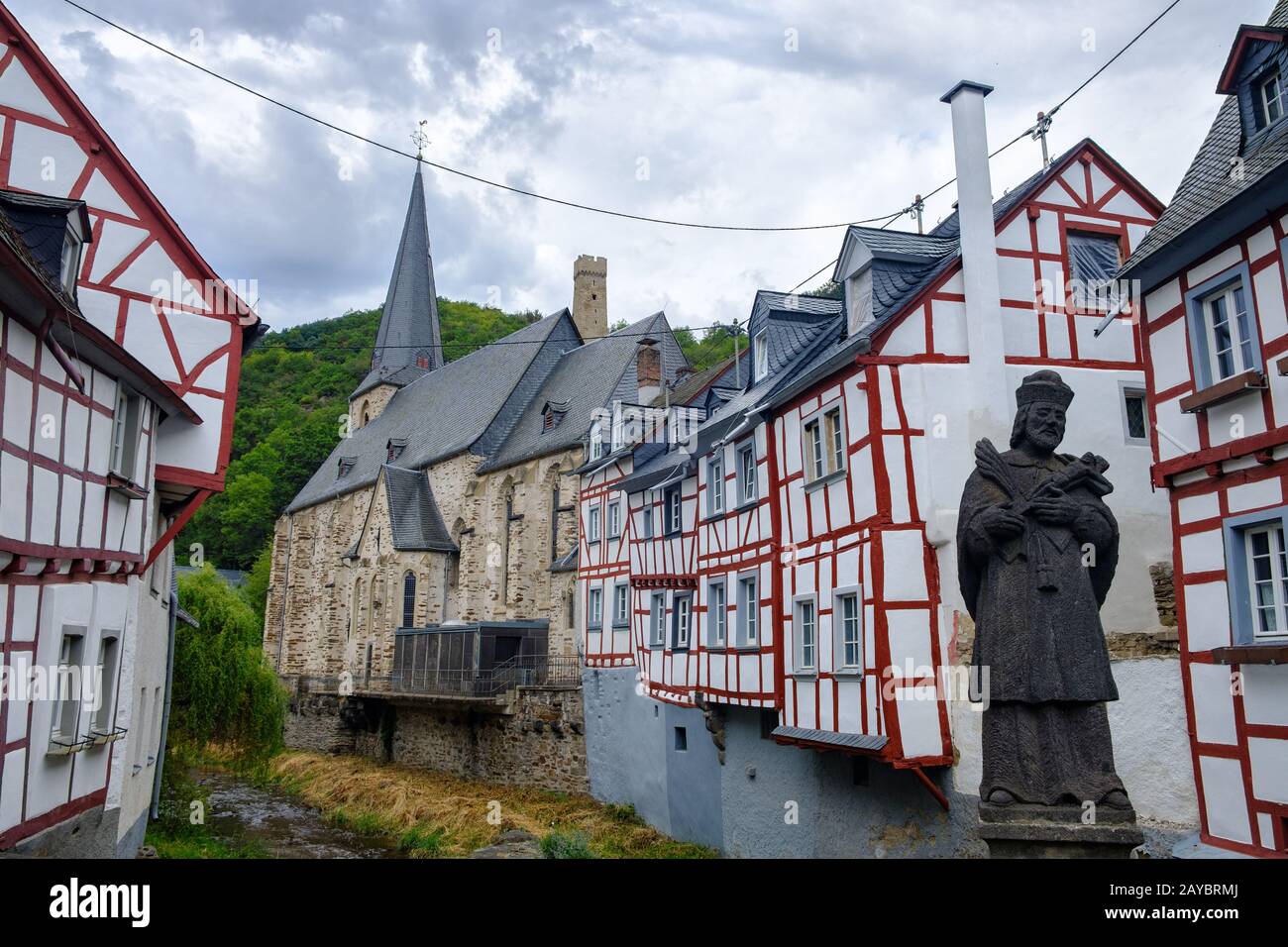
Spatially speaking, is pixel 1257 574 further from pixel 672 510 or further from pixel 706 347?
pixel 706 347

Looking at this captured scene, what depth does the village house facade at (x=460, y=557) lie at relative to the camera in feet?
92.6

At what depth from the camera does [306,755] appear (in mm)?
36344

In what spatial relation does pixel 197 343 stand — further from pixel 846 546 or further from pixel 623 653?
pixel 623 653

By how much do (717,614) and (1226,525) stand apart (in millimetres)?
9766

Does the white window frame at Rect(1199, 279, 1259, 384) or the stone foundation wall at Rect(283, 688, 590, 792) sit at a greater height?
the white window frame at Rect(1199, 279, 1259, 384)

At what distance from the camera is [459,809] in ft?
77.5

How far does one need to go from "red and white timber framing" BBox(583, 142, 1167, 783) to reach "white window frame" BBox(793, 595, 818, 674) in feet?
0.23

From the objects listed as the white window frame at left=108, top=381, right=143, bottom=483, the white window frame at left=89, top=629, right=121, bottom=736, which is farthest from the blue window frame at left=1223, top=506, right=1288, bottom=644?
the white window frame at left=108, top=381, right=143, bottom=483

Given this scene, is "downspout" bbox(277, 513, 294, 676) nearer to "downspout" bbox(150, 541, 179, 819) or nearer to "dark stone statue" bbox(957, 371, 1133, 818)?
"downspout" bbox(150, 541, 179, 819)

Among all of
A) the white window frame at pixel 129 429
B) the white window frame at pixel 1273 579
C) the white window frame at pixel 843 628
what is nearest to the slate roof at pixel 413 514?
the white window frame at pixel 843 628

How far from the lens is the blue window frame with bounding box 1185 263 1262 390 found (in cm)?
962

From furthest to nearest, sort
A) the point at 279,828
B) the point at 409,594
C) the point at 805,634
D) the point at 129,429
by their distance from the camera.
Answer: the point at 409,594 < the point at 279,828 < the point at 805,634 < the point at 129,429

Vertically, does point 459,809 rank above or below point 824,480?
below

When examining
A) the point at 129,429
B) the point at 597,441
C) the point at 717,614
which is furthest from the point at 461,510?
the point at 129,429
